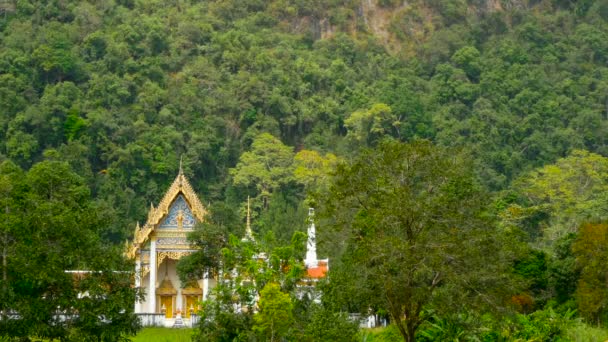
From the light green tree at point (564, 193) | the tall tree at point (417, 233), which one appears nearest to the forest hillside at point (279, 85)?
the light green tree at point (564, 193)

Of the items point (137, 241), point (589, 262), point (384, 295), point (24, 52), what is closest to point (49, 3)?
point (24, 52)

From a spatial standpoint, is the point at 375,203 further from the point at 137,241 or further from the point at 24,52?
the point at 24,52

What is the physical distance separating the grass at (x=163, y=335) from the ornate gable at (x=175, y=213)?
7355mm

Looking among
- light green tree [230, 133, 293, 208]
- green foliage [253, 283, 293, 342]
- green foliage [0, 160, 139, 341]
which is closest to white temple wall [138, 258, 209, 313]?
green foliage [253, 283, 293, 342]

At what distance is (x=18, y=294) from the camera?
36344mm

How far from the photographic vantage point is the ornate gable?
183 feet

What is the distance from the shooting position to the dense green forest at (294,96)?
273ft

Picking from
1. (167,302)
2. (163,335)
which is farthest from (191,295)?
(163,335)

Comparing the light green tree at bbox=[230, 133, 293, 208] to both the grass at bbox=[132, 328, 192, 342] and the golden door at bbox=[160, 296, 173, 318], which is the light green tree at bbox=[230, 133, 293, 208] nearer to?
the golden door at bbox=[160, 296, 173, 318]

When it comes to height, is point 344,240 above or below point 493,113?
below

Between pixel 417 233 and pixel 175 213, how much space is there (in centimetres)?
1974

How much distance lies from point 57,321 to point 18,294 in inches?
45.7

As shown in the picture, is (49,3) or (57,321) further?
(49,3)

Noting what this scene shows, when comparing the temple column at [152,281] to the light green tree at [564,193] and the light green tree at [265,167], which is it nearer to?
the light green tree at [564,193]
